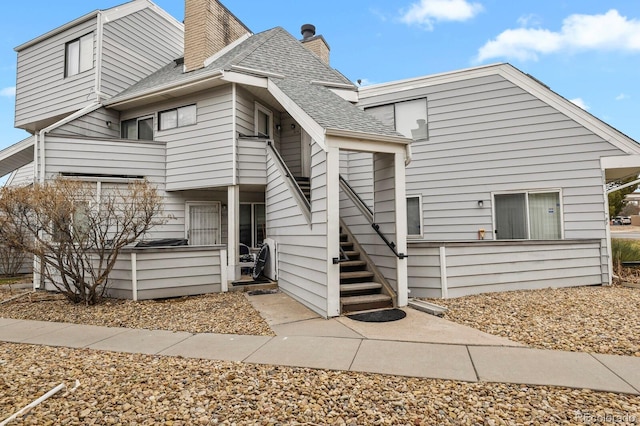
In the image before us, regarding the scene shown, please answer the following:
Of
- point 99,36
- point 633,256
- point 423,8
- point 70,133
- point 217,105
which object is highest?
point 423,8

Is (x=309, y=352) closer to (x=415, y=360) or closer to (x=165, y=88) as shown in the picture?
(x=415, y=360)

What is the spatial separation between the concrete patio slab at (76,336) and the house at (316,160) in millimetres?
1569

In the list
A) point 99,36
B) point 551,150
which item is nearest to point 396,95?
Result: point 551,150

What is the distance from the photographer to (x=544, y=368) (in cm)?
332

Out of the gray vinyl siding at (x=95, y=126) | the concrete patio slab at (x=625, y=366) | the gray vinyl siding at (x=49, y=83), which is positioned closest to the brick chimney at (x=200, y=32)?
the gray vinyl siding at (x=95, y=126)

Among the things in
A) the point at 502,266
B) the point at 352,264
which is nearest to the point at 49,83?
the point at 352,264

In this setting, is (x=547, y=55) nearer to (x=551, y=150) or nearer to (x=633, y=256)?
(x=551, y=150)

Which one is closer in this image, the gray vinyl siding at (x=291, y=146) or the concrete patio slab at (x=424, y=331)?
the concrete patio slab at (x=424, y=331)

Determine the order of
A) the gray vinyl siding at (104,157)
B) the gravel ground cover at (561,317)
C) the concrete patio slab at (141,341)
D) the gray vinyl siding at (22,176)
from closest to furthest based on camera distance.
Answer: the gravel ground cover at (561,317) < the concrete patio slab at (141,341) < the gray vinyl siding at (104,157) < the gray vinyl siding at (22,176)

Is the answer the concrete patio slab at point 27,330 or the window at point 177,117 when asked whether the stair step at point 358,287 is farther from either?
the window at point 177,117

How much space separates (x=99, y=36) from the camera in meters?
11.0

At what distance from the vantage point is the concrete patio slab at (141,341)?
4160 millimetres

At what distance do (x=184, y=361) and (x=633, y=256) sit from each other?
35.6ft

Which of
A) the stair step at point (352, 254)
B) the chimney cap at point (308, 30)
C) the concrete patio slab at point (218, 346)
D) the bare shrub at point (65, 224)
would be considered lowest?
the concrete patio slab at point (218, 346)
